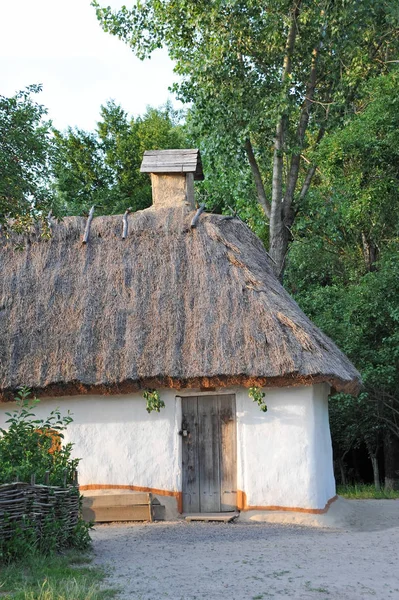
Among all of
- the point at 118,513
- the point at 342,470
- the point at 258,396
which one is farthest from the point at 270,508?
the point at 342,470

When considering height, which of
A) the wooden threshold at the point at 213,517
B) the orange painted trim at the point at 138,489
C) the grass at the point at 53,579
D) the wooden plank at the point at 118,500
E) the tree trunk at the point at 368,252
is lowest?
the grass at the point at 53,579

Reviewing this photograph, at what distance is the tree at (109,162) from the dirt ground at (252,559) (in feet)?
58.4

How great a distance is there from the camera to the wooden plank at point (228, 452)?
12539mm

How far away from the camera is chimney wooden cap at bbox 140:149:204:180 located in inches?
634

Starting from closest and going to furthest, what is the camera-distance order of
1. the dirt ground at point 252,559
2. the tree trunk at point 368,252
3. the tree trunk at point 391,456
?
the dirt ground at point 252,559 → the tree trunk at point 391,456 → the tree trunk at point 368,252

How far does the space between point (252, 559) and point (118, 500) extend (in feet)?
13.4

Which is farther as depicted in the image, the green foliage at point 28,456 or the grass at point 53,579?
the green foliage at point 28,456

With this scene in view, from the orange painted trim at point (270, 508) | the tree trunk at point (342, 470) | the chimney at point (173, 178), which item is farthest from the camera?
the tree trunk at point (342, 470)

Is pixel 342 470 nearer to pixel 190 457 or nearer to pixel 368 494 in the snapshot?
pixel 368 494

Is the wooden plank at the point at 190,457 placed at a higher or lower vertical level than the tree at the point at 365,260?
lower

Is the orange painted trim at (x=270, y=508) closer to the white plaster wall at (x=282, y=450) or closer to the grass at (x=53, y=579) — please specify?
the white plaster wall at (x=282, y=450)

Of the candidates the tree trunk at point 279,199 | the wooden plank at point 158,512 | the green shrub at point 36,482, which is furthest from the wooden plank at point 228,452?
the tree trunk at point 279,199

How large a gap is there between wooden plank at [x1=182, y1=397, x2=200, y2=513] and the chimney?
15.7ft

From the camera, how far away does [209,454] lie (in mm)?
12734
